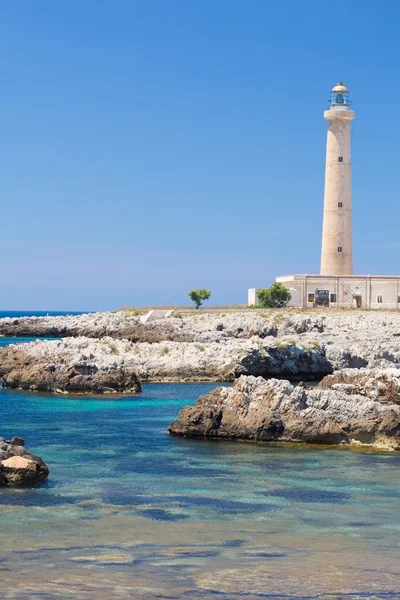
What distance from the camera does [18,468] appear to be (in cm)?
1614

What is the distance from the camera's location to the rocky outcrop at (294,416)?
817 inches

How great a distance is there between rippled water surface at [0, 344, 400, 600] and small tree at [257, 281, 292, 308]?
51714mm

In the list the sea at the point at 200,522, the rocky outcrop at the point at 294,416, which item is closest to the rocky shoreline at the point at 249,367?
the rocky outcrop at the point at 294,416

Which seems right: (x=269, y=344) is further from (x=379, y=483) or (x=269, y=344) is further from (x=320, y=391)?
(x=379, y=483)

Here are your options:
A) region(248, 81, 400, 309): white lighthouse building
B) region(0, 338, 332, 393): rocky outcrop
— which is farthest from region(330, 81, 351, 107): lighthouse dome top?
region(0, 338, 332, 393): rocky outcrop

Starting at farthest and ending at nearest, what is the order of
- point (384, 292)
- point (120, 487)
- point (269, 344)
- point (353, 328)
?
point (384, 292), point (353, 328), point (269, 344), point (120, 487)

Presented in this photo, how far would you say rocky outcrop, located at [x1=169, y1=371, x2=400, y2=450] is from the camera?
2075cm

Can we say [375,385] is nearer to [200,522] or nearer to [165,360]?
[200,522]

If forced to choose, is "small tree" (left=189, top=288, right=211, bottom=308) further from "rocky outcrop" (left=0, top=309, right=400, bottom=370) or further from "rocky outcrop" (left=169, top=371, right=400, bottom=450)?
"rocky outcrop" (left=169, top=371, right=400, bottom=450)

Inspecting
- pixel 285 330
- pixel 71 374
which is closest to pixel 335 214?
pixel 285 330

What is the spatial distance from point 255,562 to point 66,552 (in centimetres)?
Answer: 248

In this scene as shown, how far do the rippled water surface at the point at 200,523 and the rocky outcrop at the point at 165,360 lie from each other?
11.5 meters

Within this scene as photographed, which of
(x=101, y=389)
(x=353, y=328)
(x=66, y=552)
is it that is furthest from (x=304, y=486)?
(x=353, y=328)

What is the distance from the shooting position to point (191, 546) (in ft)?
41.2
